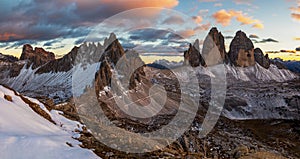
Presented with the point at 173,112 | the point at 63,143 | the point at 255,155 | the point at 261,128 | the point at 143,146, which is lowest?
the point at 261,128

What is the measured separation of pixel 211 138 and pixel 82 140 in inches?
3651

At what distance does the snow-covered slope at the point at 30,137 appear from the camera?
17.8 metres

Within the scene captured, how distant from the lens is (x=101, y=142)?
23812 mm

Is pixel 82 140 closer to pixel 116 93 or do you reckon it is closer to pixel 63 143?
pixel 63 143

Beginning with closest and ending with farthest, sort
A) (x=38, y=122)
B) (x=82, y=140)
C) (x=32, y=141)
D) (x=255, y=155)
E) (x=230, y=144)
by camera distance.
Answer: (x=32, y=141), (x=82, y=140), (x=38, y=122), (x=255, y=155), (x=230, y=144)

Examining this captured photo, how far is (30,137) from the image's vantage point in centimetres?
1983

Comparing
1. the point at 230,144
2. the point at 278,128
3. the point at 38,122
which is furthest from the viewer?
the point at 278,128

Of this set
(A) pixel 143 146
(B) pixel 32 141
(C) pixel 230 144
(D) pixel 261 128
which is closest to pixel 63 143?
(B) pixel 32 141

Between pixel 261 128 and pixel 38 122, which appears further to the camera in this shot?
pixel 261 128

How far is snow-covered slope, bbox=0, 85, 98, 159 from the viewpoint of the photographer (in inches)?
699

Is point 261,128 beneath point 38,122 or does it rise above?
beneath

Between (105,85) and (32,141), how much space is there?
598 ft

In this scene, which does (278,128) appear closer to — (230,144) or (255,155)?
(230,144)

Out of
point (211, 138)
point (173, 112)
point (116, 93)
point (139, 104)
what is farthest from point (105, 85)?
point (211, 138)
